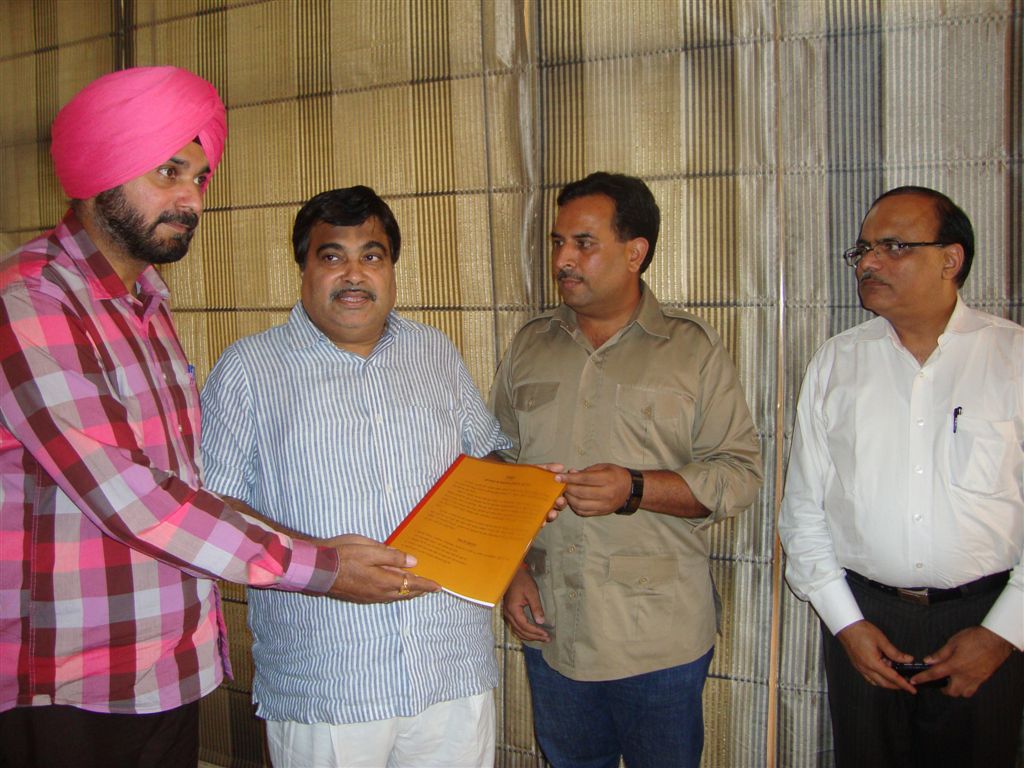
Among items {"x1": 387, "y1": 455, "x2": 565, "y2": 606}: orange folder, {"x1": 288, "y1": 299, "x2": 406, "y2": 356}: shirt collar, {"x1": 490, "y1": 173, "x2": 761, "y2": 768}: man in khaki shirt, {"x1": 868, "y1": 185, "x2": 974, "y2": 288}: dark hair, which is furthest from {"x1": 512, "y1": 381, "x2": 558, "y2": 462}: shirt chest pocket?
{"x1": 868, "y1": 185, "x2": 974, "y2": 288}: dark hair

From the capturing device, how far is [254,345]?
1.83 meters

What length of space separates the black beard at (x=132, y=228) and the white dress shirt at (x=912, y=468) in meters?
1.79

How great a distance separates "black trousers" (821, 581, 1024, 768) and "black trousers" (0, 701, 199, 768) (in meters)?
1.81

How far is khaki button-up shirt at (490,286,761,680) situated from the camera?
1.91 meters

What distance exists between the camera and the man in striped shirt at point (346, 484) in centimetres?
167

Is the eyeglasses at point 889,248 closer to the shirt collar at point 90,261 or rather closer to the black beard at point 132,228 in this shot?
the black beard at point 132,228

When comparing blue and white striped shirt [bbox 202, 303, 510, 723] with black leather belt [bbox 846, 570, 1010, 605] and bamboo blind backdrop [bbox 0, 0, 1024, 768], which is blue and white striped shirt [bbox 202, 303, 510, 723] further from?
black leather belt [bbox 846, 570, 1010, 605]

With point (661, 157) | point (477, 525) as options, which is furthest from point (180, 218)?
point (661, 157)

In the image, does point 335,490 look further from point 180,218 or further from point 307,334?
point 180,218

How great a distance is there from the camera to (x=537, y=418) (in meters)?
2.07

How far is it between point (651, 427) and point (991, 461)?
0.88 m

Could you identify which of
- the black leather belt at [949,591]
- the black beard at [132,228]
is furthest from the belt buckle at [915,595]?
the black beard at [132,228]

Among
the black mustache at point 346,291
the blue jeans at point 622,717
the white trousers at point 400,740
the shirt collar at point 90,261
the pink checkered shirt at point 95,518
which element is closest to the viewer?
the pink checkered shirt at point 95,518

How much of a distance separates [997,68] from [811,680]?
1959 mm
